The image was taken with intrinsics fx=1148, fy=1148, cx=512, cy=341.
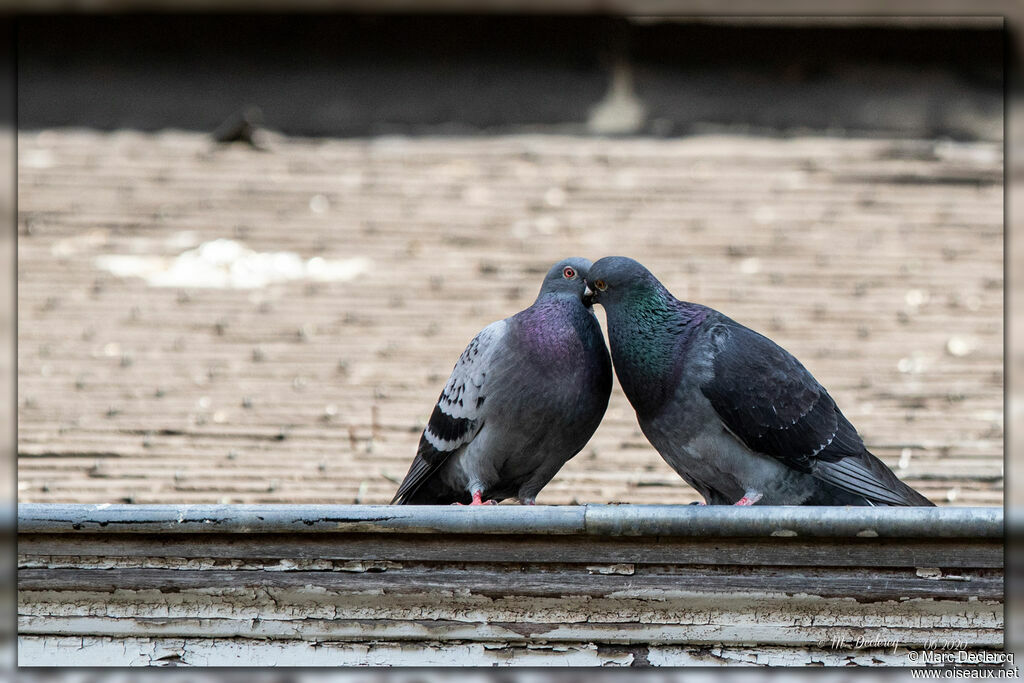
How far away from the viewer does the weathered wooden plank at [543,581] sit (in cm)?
267

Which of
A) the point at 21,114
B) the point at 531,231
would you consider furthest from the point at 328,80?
the point at 531,231

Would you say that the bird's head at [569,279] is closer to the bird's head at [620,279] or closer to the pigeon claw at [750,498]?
the bird's head at [620,279]

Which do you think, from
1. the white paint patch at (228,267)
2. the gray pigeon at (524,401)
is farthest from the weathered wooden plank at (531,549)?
the white paint patch at (228,267)

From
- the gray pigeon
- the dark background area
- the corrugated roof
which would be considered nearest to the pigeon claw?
the gray pigeon

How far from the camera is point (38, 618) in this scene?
284 centimetres

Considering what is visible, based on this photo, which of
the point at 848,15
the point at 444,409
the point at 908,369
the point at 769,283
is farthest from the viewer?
the point at 848,15

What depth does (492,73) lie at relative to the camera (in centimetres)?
705

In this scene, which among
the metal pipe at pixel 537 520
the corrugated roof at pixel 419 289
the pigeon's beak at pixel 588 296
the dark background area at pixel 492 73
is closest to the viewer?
the metal pipe at pixel 537 520

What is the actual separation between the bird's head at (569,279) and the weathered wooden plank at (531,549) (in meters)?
0.71

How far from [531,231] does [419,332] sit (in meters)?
1.02

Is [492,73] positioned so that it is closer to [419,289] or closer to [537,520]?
[419,289]

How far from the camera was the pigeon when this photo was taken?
9.19 feet

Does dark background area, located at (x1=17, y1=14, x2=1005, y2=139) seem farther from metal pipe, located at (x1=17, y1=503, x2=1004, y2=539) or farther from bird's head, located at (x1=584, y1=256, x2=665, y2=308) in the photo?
metal pipe, located at (x1=17, y1=503, x2=1004, y2=539)

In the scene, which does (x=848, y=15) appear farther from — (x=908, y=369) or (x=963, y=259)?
(x=908, y=369)
